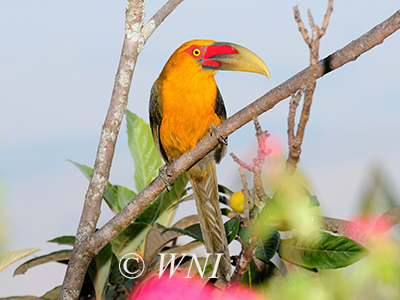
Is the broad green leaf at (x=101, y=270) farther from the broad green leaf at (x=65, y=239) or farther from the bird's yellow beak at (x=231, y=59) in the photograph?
the bird's yellow beak at (x=231, y=59)

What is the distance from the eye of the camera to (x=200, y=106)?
2.47 meters

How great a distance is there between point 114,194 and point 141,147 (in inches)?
16.3

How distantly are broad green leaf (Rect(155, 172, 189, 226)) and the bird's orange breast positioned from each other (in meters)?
0.26

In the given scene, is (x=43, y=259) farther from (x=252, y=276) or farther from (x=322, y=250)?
(x=322, y=250)

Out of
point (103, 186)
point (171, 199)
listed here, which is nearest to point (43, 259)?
point (103, 186)

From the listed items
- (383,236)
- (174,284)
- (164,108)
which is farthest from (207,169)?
(383,236)

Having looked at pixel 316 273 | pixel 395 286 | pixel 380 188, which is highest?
pixel 380 188

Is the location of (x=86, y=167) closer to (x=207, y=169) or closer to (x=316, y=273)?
(x=207, y=169)

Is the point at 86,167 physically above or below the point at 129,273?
above

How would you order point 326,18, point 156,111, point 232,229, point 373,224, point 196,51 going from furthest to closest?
1. point 156,111
2. point 196,51
3. point 232,229
4. point 373,224
5. point 326,18

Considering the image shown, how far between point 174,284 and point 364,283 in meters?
1.32

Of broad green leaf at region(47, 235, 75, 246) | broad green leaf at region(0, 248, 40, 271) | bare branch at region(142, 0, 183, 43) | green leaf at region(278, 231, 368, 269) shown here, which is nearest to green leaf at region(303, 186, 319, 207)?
green leaf at region(278, 231, 368, 269)

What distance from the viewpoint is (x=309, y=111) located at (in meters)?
1.14

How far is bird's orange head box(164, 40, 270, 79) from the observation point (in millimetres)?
2328
